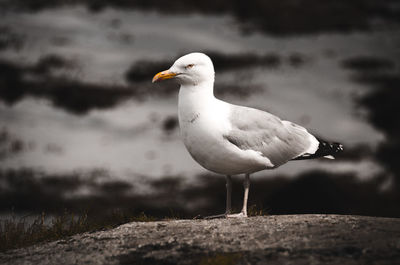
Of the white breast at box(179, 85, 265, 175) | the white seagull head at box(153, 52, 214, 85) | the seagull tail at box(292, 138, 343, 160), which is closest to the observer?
the white breast at box(179, 85, 265, 175)

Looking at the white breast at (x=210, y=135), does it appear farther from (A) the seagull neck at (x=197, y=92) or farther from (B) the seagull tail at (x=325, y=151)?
(B) the seagull tail at (x=325, y=151)

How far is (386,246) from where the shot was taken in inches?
305

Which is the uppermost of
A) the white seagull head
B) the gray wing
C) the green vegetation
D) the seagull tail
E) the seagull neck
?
the white seagull head

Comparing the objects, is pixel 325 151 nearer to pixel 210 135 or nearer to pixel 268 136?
pixel 268 136

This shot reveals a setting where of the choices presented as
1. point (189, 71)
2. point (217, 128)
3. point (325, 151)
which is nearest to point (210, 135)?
point (217, 128)

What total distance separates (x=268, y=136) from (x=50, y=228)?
465 cm

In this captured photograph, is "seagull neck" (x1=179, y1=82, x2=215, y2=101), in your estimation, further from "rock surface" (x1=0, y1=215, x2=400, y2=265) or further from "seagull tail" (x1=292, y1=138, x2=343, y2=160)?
"seagull tail" (x1=292, y1=138, x2=343, y2=160)

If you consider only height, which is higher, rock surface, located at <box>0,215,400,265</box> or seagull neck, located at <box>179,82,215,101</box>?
seagull neck, located at <box>179,82,215,101</box>

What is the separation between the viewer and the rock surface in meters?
7.63

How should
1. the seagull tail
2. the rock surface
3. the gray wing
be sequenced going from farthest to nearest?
the seagull tail → the gray wing → the rock surface

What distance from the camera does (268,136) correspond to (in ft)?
34.3

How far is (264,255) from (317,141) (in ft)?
14.2

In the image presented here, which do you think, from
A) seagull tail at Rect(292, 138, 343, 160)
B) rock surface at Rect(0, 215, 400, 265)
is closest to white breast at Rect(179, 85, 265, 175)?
rock surface at Rect(0, 215, 400, 265)

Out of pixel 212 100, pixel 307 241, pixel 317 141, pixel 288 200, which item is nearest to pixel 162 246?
pixel 307 241
